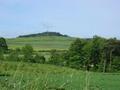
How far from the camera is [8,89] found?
6.14m

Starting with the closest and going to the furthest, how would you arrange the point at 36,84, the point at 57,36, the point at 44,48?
the point at 36,84 < the point at 44,48 < the point at 57,36

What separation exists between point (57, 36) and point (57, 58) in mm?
47136

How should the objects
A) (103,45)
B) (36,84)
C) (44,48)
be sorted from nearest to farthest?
(36,84), (103,45), (44,48)

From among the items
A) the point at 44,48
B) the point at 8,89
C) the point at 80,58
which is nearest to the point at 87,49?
the point at 80,58

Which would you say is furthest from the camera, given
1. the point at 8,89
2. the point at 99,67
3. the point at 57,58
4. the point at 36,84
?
the point at 57,58

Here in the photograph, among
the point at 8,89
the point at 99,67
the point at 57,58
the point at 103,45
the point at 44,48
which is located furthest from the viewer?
the point at 44,48

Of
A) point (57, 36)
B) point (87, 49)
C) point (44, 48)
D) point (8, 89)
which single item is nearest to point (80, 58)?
point (87, 49)

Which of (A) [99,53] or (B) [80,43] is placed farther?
(B) [80,43]

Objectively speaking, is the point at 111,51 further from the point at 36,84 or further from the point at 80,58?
the point at 36,84

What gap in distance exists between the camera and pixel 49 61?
6681cm

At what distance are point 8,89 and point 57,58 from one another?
63.1 m

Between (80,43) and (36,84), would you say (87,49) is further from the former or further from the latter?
(36,84)

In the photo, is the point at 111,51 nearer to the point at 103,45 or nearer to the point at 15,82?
the point at 103,45

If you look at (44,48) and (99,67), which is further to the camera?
(44,48)
